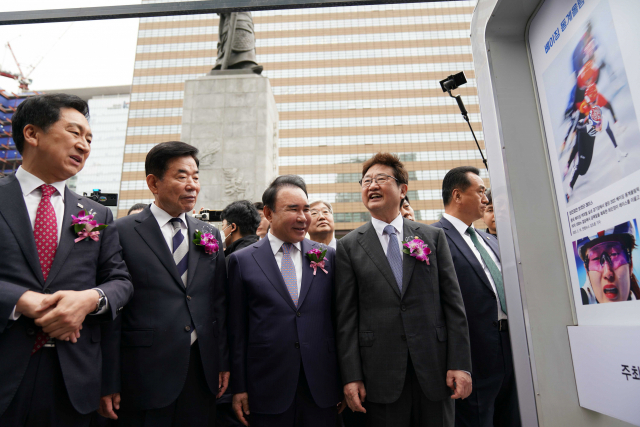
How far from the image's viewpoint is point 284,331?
220 cm

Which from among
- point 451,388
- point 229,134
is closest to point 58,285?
point 451,388

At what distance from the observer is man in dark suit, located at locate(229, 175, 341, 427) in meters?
2.11

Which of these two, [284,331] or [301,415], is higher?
[284,331]

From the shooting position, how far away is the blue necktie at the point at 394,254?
2.31m

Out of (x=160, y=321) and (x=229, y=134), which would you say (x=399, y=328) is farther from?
(x=229, y=134)

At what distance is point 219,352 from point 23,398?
0.92 metres

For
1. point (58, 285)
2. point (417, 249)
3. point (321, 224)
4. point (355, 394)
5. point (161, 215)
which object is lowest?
point (355, 394)

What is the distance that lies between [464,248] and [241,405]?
1.83 meters

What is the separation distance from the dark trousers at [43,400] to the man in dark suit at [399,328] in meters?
1.32

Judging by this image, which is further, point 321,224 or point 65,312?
point 321,224

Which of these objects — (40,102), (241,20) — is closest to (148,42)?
(241,20)

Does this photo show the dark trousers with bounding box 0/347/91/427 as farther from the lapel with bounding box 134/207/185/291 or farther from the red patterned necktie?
the lapel with bounding box 134/207/185/291

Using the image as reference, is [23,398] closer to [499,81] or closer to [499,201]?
[499,201]

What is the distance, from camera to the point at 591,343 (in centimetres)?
133
